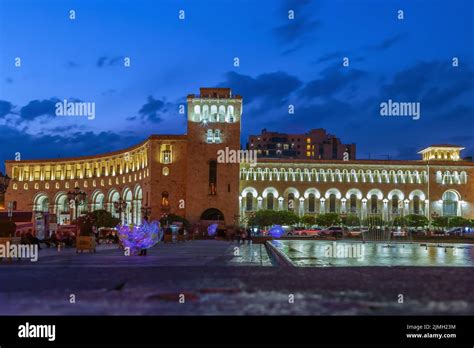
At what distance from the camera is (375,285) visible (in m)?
10.6

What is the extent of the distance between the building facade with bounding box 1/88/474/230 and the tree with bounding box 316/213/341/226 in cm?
Result: 416

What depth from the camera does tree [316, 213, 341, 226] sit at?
6719 cm

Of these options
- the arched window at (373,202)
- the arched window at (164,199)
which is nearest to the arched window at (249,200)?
the arched window at (164,199)

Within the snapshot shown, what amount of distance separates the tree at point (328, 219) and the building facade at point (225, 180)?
164 inches

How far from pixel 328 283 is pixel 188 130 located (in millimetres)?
55093

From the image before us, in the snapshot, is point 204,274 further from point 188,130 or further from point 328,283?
point 188,130

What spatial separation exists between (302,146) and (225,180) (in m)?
56.5

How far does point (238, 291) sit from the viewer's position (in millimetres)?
9828

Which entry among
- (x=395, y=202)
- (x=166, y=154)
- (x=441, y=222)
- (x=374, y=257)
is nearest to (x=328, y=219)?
(x=395, y=202)

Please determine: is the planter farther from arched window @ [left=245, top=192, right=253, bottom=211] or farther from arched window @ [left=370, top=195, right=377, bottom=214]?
arched window @ [left=370, top=195, right=377, bottom=214]

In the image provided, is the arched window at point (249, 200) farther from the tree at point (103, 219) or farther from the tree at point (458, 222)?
the tree at point (103, 219)

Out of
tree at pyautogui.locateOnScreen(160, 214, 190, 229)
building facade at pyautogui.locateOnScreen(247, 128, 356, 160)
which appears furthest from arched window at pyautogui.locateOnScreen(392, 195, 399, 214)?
building facade at pyautogui.locateOnScreen(247, 128, 356, 160)

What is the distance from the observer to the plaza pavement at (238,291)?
846 centimetres
